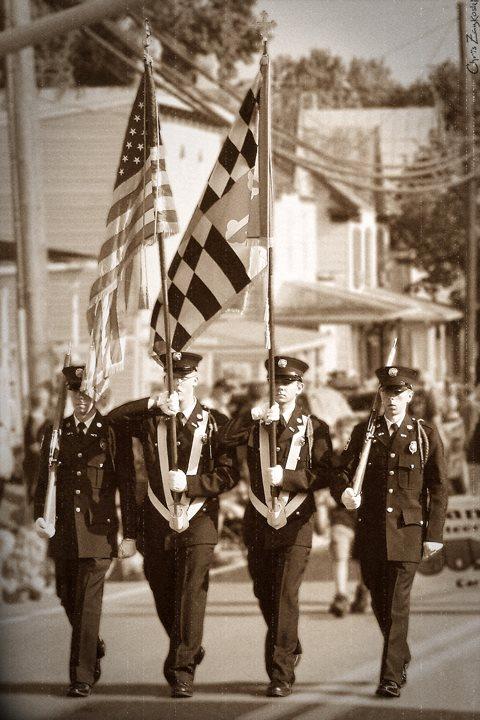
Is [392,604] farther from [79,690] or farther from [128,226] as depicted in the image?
[128,226]

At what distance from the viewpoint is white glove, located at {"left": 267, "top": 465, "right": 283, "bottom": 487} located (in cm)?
655

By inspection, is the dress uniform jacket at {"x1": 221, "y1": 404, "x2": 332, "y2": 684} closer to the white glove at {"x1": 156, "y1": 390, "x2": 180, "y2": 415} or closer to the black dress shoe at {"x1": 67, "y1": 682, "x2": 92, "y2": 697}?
the white glove at {"x1": 156, "y1": 390, "x2": 180, "y2": 415}

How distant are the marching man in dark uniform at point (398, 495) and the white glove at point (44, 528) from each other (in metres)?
1.44

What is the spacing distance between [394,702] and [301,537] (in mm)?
910

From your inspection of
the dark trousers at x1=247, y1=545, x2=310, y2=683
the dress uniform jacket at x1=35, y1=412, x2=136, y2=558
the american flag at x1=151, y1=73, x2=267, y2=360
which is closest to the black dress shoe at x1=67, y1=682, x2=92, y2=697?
the dress uniform jacket at x1=35, y1=412, x2=136, y2=558

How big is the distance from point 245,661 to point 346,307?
2828 mm

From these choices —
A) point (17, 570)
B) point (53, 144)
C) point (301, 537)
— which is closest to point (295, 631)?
point (301, 537)

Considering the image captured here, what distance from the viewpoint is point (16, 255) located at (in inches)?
436

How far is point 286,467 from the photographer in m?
6.73

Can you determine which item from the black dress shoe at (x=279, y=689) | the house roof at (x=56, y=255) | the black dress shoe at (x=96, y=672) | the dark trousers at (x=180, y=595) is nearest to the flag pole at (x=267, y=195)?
the dark trousers at (x=180, y=595)

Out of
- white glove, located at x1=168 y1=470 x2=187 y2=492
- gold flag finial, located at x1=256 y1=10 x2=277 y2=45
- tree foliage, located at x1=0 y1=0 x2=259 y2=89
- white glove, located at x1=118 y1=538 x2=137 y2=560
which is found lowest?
white glove, located at x1=118 y1=538 x2=137 y2=560

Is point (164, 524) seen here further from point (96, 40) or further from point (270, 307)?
point (96, 40)

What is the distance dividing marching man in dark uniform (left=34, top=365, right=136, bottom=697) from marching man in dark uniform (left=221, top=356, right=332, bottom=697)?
2.07 feet

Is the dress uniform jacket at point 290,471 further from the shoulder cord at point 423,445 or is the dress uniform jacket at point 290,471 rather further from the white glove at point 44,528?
the white glove at point 44,528
